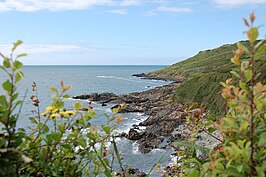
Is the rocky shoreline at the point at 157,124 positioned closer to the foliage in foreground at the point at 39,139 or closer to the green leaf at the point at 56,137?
the foliage in foreground at the point at 39,139

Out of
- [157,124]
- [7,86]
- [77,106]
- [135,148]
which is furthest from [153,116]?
[7,86]

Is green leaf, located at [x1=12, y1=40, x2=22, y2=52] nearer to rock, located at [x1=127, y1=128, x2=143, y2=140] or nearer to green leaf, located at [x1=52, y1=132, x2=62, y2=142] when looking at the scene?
green leaf, located at [x1=52, y1=132, x2=62, y2=142]

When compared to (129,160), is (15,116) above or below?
above

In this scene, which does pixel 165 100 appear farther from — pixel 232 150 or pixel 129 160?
pixel 232 150

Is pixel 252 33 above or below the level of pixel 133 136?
above

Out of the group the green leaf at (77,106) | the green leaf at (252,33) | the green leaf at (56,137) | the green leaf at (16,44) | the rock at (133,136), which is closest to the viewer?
the green leaf at (252,33)

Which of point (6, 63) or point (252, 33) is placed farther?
point (6, 63)

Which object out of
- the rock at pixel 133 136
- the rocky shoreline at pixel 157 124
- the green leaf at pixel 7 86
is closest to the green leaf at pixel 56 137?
the green leaf at pixel 7 86

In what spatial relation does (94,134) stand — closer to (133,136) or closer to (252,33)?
(252,33)

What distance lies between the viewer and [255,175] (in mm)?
1239

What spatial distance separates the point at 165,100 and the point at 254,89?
40.5 m

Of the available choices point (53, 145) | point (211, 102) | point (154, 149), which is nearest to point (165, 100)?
A: point (211, 102)

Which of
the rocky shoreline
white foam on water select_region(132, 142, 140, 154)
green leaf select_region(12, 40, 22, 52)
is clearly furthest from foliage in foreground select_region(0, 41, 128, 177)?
white foam on water select_region(132, 142, 140, 154)

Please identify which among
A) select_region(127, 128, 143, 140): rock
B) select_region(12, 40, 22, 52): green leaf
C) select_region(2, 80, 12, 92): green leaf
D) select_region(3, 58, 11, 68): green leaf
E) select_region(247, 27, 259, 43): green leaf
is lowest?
select_region(127, 128, 143, 140): rock
